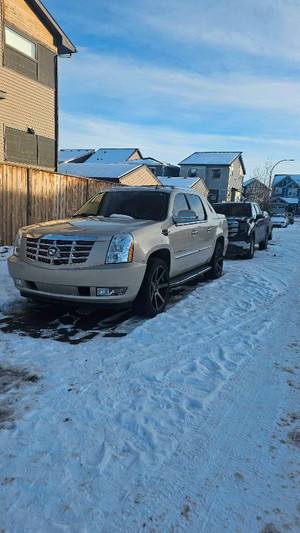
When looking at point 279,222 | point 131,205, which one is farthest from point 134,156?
point 131,205

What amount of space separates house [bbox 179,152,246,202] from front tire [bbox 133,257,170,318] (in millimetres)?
46605

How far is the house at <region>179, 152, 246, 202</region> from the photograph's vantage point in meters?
50.7

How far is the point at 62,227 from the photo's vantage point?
4617 mm

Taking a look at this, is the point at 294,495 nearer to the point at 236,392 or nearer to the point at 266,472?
the point at 266,472

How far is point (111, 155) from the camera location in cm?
4356

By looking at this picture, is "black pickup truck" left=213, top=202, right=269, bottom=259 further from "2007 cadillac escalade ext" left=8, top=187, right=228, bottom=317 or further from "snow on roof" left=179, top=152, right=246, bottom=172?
"snow on roof" left=179, top=152, right=246, bottom=172

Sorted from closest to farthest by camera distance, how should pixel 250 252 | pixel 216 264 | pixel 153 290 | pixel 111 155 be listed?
pixel 153 290 → pixel 216 264 → pixel 250 252 → pixel 111 155

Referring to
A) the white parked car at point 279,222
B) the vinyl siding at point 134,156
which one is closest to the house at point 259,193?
the white parked car at point 279,222

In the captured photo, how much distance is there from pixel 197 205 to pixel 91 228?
9.42ft

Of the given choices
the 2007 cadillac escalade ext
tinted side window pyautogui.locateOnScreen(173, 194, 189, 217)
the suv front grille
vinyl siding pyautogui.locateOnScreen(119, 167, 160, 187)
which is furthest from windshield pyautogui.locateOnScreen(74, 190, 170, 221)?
vinyl siding pyautogui.locateOnScreen(119, 167, 160, 187)

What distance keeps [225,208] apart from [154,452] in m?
10.4

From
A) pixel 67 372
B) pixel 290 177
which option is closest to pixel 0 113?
pixel 67 372

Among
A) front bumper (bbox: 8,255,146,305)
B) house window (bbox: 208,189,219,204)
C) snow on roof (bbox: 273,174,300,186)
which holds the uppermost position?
snow on roof (bbox: 273,174,300,186)

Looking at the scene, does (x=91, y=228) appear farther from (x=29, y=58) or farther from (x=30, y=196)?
(x=29, y=58)
